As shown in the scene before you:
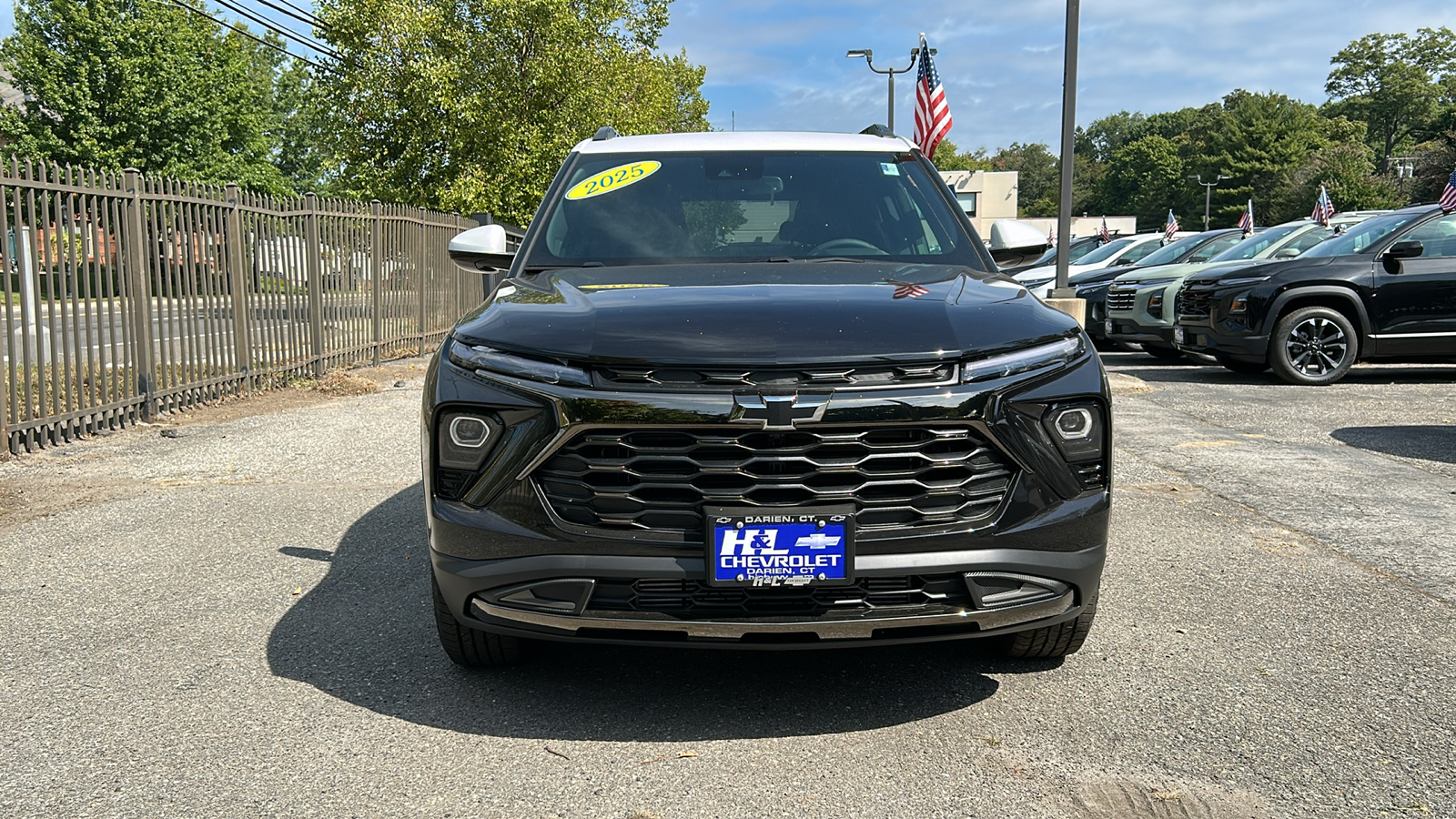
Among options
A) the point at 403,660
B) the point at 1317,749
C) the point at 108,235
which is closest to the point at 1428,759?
the point at 1317,749

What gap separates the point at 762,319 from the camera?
3.11 metres

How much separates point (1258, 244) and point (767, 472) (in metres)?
13.4

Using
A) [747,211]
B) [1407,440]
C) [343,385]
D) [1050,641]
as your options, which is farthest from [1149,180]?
[1050,641]

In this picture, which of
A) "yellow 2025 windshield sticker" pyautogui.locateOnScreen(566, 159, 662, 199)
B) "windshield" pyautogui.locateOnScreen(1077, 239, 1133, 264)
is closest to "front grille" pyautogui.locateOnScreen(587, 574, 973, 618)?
"yellow 2025 windshield sticker" pyautogui.locateOnScreen(566, 159, 662, 199)

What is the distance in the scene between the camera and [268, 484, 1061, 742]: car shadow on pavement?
129 inches

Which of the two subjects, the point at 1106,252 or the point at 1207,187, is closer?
the point at 1106,252

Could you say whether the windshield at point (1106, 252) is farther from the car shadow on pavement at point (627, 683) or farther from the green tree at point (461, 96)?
the car shadow on pavement at point (627, 683)

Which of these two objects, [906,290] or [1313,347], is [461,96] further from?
[906,290]

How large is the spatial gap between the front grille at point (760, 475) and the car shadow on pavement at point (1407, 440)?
5905 mm

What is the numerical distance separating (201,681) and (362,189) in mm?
22011

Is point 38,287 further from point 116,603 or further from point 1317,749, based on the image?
point 1317,749

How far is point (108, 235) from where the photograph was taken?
8.66 metres

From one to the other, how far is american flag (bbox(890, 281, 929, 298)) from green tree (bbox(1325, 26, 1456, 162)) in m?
119

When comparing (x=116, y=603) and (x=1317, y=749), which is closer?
(x=1317, y=749)
